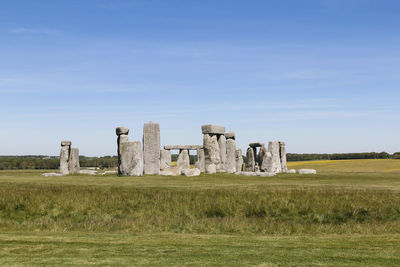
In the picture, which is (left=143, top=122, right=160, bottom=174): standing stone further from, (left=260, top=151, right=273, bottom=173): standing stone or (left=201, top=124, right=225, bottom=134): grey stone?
(left=260, top=151, right=273, bottom=173): standing stone

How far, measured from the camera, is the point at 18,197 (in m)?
15.8

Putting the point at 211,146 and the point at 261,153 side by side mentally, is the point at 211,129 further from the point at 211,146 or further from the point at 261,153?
the point at 261,153

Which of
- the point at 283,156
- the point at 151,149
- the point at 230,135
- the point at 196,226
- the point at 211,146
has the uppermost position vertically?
the point at 230,135

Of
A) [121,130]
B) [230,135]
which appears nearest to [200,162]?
[230,135]

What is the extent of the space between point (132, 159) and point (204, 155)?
20.6ft

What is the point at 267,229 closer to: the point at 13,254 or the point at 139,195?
the point at 139,195

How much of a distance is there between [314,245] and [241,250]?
1709 mm

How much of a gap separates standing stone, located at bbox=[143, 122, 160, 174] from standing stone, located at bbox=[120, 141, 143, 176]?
3.81 ft

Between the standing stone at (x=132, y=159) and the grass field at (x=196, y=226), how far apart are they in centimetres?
735

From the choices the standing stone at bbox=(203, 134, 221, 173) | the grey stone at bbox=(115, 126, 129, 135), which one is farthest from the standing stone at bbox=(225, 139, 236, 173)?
the grey stone at bbox=(115, 126, 129, 135)

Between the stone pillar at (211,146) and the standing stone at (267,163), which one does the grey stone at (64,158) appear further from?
the standing stone at (267,163)

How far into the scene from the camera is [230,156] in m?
33.4

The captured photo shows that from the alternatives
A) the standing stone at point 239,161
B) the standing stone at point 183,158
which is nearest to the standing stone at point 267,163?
the standing stone at point 239,161

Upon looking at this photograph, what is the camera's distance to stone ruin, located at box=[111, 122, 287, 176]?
25.6 m
